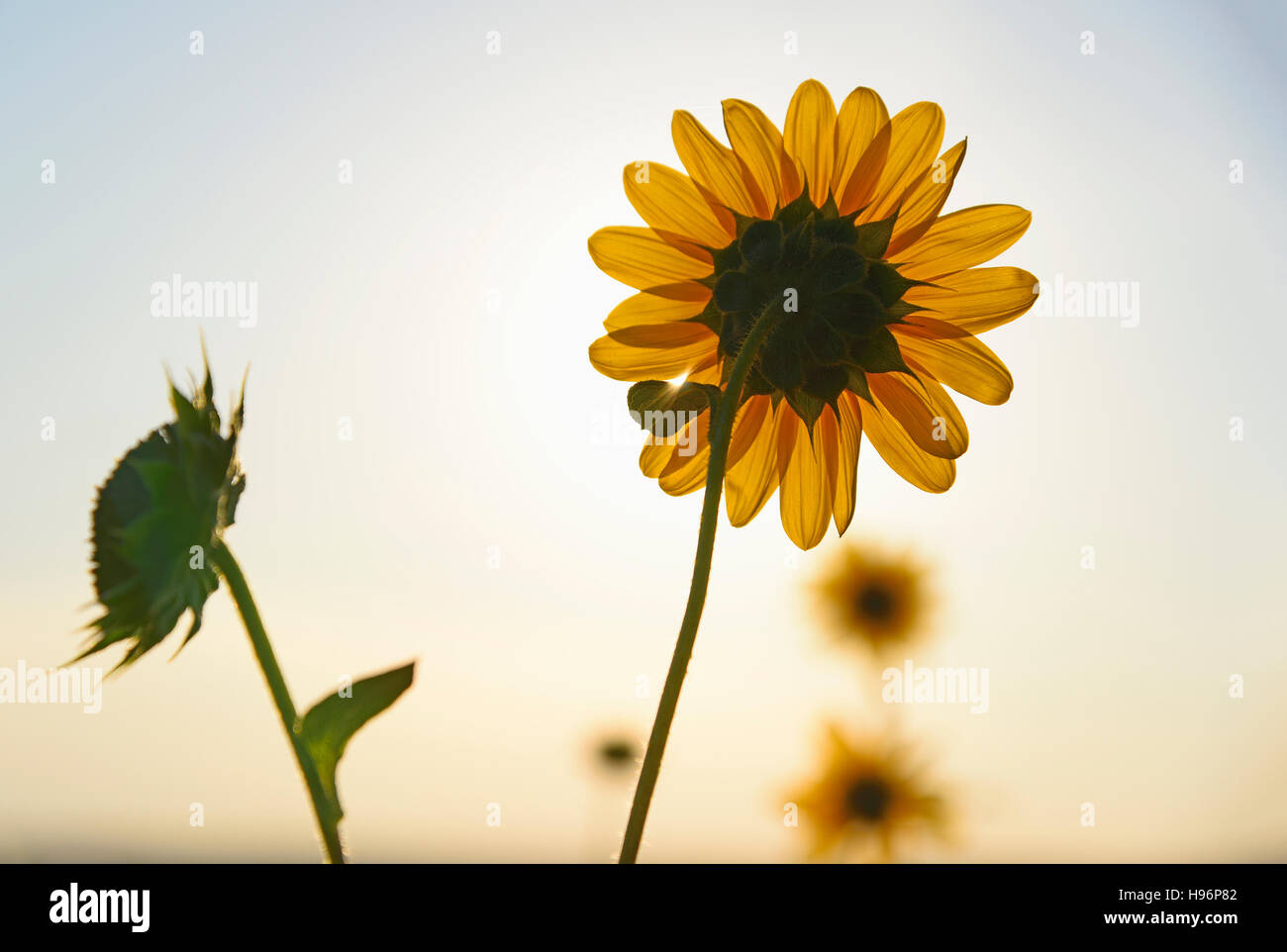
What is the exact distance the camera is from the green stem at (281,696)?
0.88 meters

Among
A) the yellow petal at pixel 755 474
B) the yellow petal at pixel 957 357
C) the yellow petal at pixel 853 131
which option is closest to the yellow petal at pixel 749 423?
the yellow petal at pixel 755 474

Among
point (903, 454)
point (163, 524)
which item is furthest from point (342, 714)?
point (903, 454)

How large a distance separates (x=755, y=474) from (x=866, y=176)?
Answer: 447 millimetres

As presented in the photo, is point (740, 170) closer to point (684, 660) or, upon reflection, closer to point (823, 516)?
point (823, 516)

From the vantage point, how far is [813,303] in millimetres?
1240

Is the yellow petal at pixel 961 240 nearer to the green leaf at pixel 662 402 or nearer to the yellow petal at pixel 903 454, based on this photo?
the yellow petal at pixel 903 454

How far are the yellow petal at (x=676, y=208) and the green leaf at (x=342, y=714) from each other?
759 millimetres

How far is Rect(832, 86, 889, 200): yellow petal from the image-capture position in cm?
133

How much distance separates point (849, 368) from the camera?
1.27m

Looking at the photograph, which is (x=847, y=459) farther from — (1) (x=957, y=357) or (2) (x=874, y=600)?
(2) (x=874, y=600)

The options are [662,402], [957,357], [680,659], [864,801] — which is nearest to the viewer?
[680,659]

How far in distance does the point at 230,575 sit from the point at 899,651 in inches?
196

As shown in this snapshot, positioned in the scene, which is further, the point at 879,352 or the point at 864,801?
the point at 864,801

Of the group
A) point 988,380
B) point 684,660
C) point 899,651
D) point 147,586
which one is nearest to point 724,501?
point 988,380
